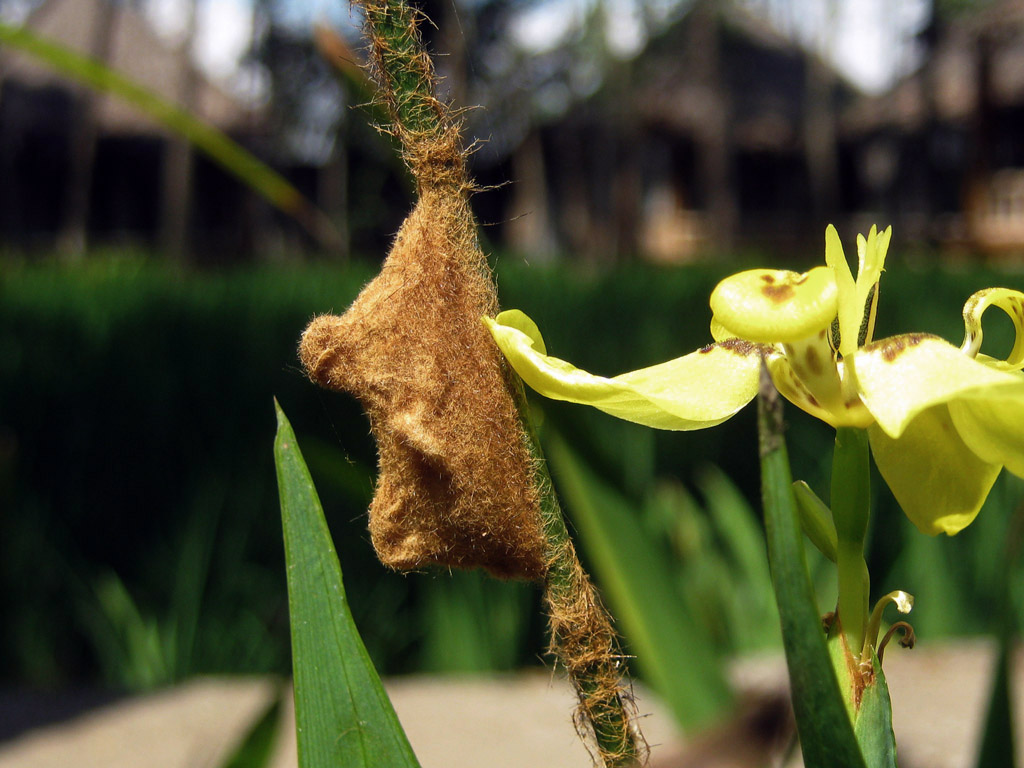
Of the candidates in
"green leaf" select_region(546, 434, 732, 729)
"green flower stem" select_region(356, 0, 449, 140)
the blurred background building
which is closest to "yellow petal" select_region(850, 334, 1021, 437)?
"green flower stem" select_region(356, 0, 449, 140)

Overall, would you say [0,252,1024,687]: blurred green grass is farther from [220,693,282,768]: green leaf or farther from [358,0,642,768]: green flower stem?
[358,0,642,768]: green flower stem

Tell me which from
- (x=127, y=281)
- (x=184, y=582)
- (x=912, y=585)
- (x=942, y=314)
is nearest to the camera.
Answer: (x=184, y=582)

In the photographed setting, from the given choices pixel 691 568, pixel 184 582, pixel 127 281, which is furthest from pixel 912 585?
pixel 127 281

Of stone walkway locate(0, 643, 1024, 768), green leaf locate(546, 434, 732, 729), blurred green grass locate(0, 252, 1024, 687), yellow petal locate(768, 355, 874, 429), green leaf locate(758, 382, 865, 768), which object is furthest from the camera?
blurred green grass locate(0, 252, 1024, 687)

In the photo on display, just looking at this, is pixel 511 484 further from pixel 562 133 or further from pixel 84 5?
pixel 84 5

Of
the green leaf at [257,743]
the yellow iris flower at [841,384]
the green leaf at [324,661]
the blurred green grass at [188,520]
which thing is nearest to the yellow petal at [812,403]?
the yellow iris flower at [841,384]

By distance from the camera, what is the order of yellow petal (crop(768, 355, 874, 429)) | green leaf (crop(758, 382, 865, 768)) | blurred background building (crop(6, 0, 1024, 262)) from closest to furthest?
green leaf (crop(758, 382, 865, 768)), yellow petal (crop(768, 355, 874, 429)), blurred background building (crop(6, 0, 1024, 262))

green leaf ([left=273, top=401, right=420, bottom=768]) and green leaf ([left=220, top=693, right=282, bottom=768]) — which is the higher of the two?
green leaf ([left=273, top=401, right=420, bottom=768])

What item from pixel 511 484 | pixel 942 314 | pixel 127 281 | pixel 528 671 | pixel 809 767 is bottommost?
pixel 528 671
